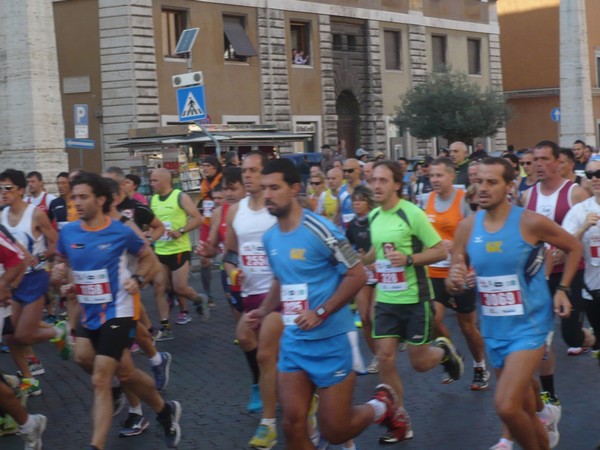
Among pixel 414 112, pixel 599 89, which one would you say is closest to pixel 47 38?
pixel 414 112

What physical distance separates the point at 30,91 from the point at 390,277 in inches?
601

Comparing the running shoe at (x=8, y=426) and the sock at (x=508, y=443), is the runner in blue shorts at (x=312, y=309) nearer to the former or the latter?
the sock at (x=508, y=443)

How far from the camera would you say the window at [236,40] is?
120 feet

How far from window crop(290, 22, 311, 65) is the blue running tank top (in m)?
33.6

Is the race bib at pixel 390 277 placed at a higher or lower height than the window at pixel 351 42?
lower

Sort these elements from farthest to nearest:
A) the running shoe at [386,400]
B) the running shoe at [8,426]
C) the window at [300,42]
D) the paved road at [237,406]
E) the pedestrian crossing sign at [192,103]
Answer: the window at [300,42] < the pedestrian crossing sign at [192,103] < the running shoe at [8,426] < the paved road at [237,406] < the running shoe at [386,400]

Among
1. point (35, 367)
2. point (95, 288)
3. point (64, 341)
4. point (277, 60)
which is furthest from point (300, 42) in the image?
point (95, 288)

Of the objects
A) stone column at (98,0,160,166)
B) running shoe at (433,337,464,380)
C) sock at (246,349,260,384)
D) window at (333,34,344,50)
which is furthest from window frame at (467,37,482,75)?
sock at (246,349,260,384)

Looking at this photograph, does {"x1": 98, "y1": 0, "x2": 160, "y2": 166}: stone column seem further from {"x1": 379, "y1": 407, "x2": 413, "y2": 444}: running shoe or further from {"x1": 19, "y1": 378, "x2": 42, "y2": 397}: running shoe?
{"x1": 379, "y1": 407, "x2": 413, "y2": 444}: running shoe

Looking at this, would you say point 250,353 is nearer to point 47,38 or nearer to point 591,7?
point 47,38

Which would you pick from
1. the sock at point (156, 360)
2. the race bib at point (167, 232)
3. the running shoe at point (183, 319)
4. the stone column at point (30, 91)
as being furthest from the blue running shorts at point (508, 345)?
the stone column at point (30, 91)

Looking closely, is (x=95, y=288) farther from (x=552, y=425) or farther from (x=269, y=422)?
(x=552, y=425)

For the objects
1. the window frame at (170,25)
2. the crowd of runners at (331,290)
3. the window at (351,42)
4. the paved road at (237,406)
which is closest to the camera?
the crowd of runners at (331,290)

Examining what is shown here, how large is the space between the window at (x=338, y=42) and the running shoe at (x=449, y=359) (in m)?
33.7
